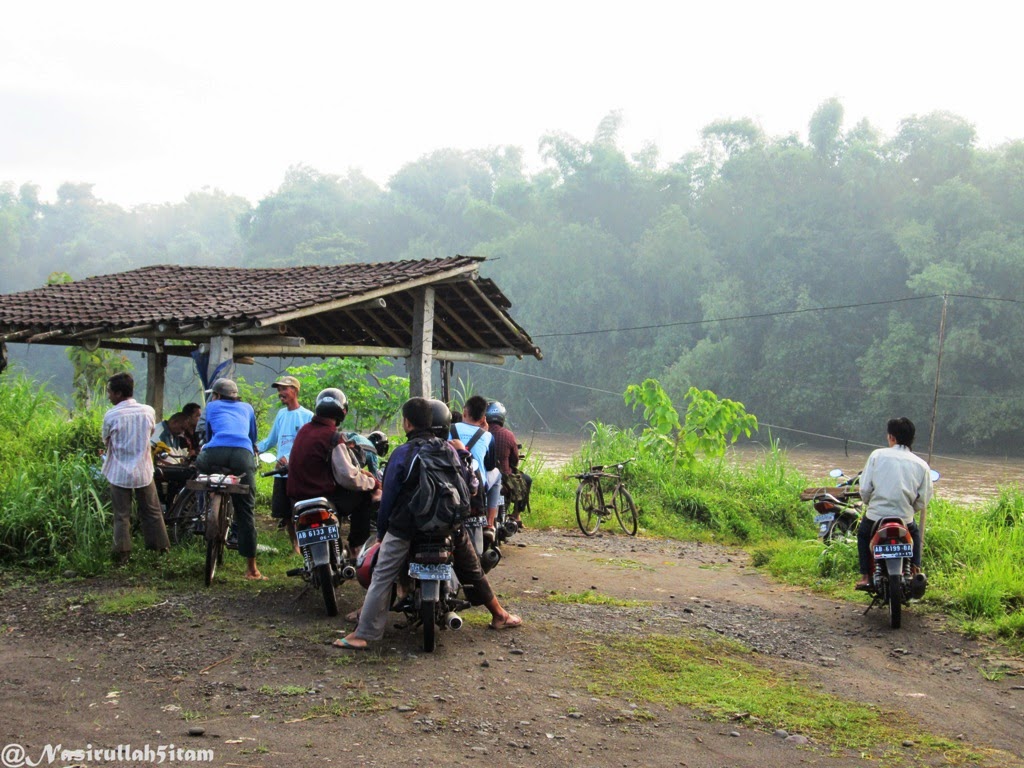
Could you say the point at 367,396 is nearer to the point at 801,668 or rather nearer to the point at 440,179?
the point at 801,668

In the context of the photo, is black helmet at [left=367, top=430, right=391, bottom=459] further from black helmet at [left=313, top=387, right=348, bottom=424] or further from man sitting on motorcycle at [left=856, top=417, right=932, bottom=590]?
man sitting on motorcycle at [left=856, top=417, right=932, bottom=590]

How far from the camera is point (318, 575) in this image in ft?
20.7

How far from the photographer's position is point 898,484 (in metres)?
6.90

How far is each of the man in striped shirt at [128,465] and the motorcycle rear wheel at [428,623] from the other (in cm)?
305

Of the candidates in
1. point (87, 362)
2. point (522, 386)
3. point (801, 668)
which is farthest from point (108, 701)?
point (522, 386)

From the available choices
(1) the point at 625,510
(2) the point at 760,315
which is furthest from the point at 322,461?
(2) the point at 760,315

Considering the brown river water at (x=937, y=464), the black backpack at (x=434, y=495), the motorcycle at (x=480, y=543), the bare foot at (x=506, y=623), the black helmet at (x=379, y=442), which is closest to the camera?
the black backpack at (x=434, y=495)

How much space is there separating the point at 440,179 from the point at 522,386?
3245cm

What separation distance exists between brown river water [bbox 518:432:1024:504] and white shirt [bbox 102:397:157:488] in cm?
1519

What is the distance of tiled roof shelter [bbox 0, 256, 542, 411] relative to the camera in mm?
9484

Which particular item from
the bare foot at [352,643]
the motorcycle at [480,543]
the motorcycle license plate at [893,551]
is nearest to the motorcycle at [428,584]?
the bare foot at [352,643]

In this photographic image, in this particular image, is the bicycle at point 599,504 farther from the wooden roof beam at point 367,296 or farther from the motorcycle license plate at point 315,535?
the motorcycle license plate at point 315,535

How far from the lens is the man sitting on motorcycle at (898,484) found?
6895 mm

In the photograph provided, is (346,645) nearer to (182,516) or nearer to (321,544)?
(321,544)
